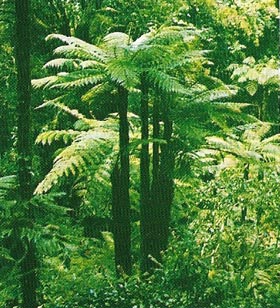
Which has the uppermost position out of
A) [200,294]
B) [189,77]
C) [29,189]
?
[189,77]

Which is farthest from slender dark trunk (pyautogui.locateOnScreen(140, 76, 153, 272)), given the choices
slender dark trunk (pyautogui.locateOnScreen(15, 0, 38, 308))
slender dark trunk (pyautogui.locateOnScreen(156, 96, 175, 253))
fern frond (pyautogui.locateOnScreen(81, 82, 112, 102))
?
slender dark trunk (pyautogui.locateOnScreen(15, 0, 38, 308))

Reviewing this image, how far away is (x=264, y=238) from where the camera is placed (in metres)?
5.39

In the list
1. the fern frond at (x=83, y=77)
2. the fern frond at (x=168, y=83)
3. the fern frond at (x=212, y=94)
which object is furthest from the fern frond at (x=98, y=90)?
the fern frond at (x=212, y=94)

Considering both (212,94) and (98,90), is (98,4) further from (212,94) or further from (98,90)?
(212,94)

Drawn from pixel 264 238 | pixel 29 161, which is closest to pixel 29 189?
pixel 29 161

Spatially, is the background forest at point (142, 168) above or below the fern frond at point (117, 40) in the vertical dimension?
below

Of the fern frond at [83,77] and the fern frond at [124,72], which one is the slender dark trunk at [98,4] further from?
the fern frond at [124,72]

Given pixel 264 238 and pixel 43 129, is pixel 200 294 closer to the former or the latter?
pixel 264 238

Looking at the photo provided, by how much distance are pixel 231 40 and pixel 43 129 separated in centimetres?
272

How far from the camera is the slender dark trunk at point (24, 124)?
388cm

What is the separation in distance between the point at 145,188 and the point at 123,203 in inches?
11.0

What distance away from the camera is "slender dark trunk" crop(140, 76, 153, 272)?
484 cm

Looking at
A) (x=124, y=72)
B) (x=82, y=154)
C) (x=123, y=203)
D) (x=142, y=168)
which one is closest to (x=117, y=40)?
(x=124, y=72)

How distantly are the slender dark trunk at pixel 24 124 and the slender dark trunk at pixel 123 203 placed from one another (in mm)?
877
